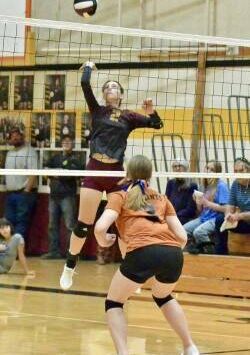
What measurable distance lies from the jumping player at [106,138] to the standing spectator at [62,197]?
7.73 m

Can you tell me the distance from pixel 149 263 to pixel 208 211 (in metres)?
7.52

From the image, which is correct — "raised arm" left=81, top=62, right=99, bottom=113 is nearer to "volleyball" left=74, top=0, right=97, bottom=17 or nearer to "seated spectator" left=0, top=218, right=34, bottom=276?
"volleyball" left=74, top=0, right=97, bottom=17

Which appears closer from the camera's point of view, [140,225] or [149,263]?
[149,263]

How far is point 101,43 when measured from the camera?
1764 centimetres

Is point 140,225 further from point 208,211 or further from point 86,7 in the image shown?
point 208,211

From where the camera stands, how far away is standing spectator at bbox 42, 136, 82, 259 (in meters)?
17.8

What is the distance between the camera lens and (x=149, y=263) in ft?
23.6

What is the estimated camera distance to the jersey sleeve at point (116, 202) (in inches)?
286

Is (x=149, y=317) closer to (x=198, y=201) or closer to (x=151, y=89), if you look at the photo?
(x=198, y=201)

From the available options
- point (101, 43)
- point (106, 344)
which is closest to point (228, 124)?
point (101, 43)

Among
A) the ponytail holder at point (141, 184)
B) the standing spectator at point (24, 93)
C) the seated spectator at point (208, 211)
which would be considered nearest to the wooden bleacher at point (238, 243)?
the seated spectator at point (208, 211)

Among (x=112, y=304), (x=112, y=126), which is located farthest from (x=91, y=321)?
(x=112, y=304)

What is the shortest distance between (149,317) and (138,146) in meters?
7.13

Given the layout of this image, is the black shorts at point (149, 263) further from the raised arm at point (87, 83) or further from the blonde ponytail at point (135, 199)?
the raised arm at point (87, 83)
